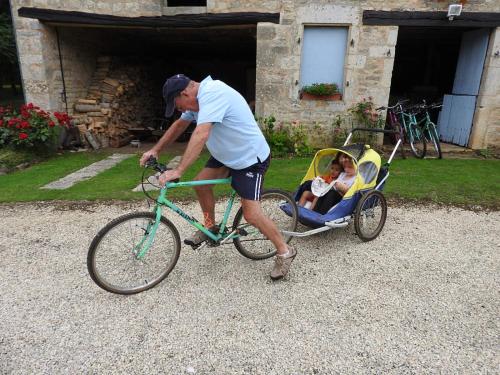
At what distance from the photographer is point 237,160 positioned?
2830 millimetres

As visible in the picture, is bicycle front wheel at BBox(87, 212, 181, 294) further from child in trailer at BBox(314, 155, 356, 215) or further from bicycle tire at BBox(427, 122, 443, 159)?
bicycle tire at BBox(427, 122, 443, 159)

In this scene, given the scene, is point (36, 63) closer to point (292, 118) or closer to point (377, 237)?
point (292, 118)

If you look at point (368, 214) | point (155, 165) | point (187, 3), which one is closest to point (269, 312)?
point (155, 165)

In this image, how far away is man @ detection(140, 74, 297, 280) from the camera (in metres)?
2.52

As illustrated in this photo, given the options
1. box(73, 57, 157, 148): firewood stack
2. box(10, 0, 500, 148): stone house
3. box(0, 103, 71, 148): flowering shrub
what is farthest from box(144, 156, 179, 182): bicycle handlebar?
box(73, 57, 157, 148): firewood stack

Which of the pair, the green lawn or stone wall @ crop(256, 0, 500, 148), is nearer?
the green lawn

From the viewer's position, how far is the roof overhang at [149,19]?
789 cm

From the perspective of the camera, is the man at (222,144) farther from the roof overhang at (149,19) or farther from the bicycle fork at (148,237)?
the roof overhang at (149,19)

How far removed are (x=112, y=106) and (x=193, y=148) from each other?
27.8 ft

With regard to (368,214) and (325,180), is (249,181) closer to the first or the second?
(325,180)

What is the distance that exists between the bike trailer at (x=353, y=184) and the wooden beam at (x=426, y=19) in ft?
16.6

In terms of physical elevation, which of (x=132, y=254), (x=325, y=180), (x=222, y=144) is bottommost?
(x=132, y=254)

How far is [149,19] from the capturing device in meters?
8.22

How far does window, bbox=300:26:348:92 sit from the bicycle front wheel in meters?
6.41
